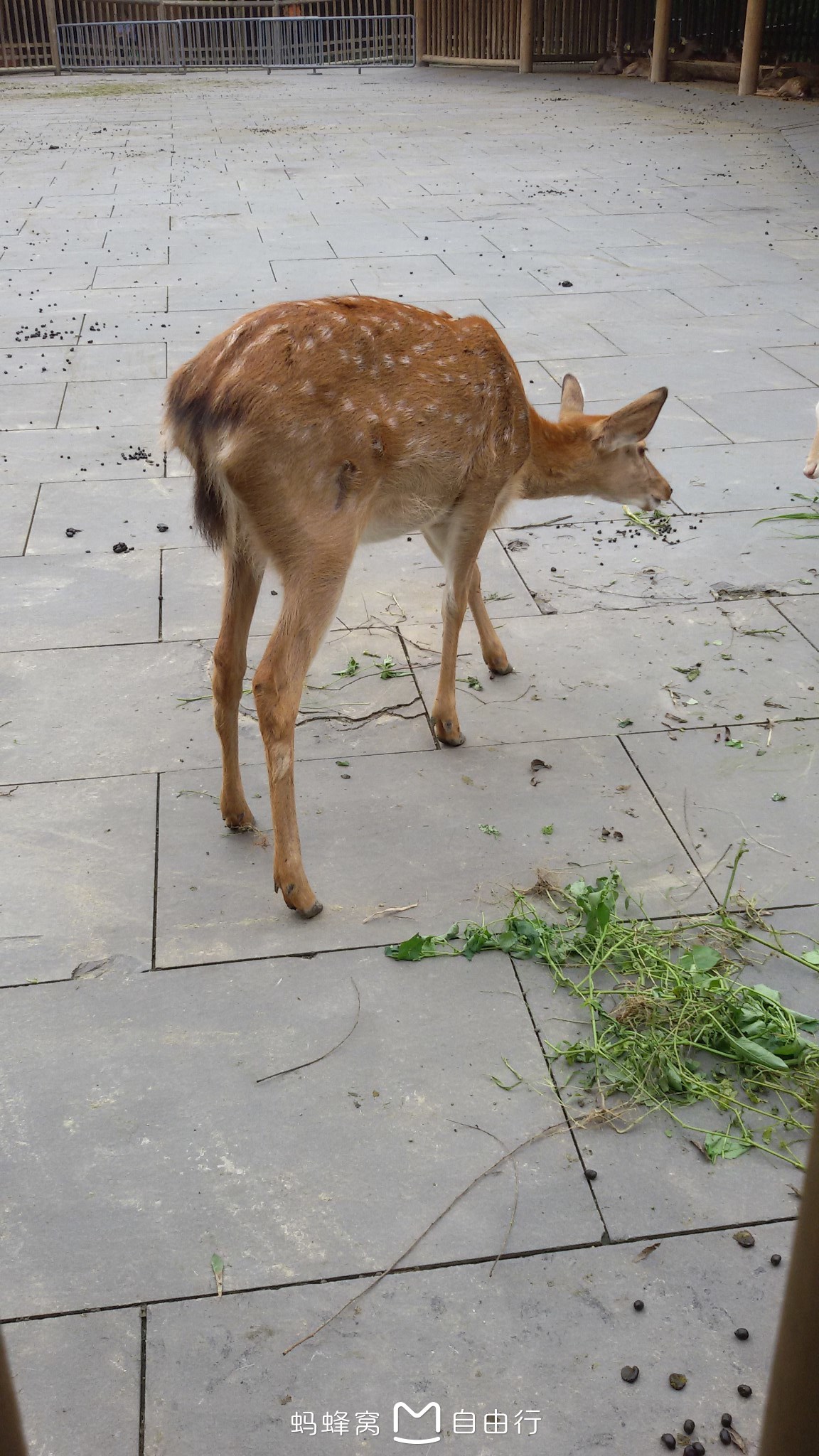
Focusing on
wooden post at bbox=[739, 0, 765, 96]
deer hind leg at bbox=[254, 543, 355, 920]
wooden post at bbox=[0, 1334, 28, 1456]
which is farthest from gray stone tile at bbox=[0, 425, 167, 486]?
wooden post at bbox=[739, 0, 765, 96]

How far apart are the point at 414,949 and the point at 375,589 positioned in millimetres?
2325

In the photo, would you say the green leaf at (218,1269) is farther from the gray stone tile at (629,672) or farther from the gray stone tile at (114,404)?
the gray stone tile at (114,404)

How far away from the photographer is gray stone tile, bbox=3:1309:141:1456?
2.21 m

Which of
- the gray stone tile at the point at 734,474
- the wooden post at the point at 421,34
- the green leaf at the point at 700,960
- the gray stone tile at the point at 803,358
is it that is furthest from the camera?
the wooden post at the point at 421,34

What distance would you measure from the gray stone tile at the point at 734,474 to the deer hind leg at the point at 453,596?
2.10m

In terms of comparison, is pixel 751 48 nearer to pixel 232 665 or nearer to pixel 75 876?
pixel 232 665

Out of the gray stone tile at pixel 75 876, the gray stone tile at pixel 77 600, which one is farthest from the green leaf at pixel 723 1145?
the gray stone tile at pixel 77 600

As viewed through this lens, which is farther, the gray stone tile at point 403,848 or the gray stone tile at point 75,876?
the gray stone tile at point 403,848

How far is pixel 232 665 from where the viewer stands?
3.76 m

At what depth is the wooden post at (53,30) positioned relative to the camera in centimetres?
2521

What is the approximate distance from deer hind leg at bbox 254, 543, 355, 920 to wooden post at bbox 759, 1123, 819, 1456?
8.59 ft

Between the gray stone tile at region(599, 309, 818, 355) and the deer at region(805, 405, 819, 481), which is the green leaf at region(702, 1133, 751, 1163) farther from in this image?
the gray stone tile at region(599, 309, 818, 355)

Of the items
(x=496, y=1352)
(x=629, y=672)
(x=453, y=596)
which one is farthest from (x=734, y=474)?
(x=496, y=1352)

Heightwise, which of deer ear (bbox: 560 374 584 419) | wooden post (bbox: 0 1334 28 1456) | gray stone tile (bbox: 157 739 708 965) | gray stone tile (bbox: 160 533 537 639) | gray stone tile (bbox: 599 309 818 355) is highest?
wooden post (bbox: 0 1334 28 1456)
